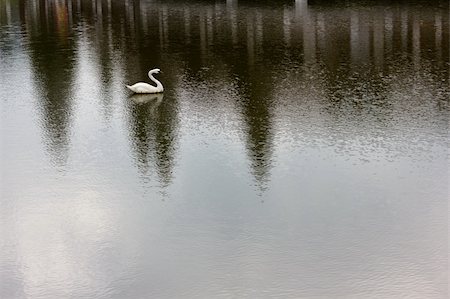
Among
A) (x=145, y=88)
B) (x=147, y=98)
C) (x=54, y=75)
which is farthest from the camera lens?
(x=54, y=75)

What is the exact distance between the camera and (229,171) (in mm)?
12562

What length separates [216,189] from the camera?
1184 centimetres

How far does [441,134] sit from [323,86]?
4.09 m

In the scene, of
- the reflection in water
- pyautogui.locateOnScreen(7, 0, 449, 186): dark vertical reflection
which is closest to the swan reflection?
the reflection in water

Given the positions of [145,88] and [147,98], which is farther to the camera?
[145,88]

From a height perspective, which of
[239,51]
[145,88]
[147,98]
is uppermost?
[145,88]

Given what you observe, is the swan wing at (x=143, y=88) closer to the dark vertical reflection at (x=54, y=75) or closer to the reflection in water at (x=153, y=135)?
the reflection in water at (x=153, y=135)

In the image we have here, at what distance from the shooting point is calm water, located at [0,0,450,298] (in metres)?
9.32

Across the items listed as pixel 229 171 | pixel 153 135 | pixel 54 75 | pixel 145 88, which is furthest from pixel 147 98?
pixel 229 171

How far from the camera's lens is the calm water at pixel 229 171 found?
9.32m

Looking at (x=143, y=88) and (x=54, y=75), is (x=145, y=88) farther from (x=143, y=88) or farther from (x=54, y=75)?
(x=54, y=75)

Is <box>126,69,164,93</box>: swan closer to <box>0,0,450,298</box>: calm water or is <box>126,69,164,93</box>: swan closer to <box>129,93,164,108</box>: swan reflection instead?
<box>129,93,164,108</box>: swan reflection

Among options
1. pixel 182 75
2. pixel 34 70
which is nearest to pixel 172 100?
pixel 182 75

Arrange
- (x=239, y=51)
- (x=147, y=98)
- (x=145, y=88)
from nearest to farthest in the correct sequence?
(x=147, y=98) < (x=145, y=88) < (x=239, y=51)
